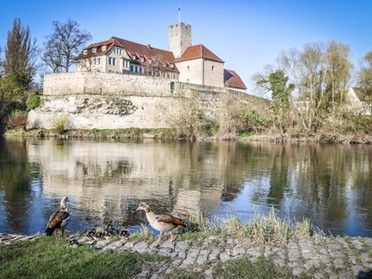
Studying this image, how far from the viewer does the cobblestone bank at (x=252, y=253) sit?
592cm

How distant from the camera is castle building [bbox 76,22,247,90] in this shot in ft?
196

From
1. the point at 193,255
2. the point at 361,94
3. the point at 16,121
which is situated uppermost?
the point at 361,94

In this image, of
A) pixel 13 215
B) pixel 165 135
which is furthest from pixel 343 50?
pixel 13 215

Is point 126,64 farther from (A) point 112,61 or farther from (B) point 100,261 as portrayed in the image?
(B) point 100,261

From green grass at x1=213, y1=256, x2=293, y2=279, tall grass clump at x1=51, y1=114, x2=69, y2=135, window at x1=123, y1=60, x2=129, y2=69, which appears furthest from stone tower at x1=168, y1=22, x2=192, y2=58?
green grass at x1=213, y1=256, x2=293, y2=279

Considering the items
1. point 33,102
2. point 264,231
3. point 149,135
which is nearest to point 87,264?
point 264,231

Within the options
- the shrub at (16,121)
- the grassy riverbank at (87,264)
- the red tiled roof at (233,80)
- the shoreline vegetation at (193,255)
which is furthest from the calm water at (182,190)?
the red tiled roof at (233,80)

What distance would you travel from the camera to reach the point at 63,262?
6137 millimetres

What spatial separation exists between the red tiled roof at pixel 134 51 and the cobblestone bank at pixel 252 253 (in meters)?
54.5

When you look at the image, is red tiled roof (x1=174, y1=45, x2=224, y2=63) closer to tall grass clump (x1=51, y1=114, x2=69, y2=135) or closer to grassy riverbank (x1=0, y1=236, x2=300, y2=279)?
tall grass clump (x1=51, y1=114, x2=69, y2=135)

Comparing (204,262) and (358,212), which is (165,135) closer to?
(358,212)

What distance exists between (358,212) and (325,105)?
37279 mm

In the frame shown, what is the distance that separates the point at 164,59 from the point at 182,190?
2124 inches

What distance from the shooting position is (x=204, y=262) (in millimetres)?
6238
